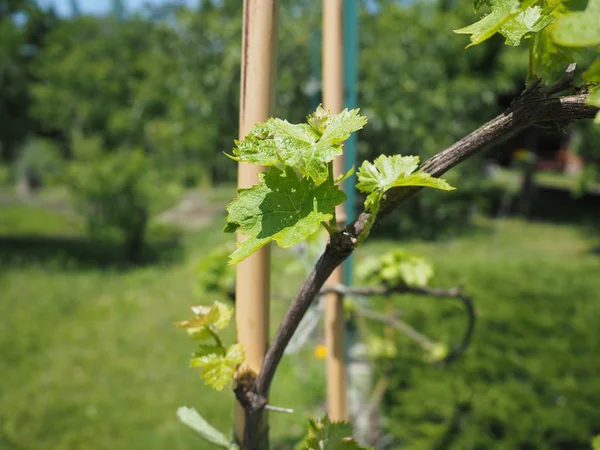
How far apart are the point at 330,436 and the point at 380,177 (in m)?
0.26

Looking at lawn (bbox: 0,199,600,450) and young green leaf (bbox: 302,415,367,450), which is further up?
young green leaf (bbox: 302,415,367,450)

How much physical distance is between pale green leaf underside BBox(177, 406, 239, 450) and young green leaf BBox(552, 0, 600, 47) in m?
0.47

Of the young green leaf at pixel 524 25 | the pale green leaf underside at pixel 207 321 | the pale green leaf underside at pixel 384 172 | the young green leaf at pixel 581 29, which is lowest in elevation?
the pale green leaf underside at pixel 207 321

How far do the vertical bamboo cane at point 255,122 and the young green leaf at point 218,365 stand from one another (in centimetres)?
3

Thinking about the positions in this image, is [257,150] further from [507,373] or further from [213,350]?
[507,373]

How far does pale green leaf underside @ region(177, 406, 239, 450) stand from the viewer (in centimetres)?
57

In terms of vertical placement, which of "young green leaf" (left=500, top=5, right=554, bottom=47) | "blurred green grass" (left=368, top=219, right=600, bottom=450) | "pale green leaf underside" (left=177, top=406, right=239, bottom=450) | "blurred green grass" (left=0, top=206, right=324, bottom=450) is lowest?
"blurred green grass" (left=0, top=206, right=324, bottom=450)

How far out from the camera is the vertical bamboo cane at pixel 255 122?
0.53m

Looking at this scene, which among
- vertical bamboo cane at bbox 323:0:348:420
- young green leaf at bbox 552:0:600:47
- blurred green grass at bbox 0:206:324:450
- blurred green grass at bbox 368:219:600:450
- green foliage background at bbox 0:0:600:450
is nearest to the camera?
young green leaf at bbox 552:0:600:47

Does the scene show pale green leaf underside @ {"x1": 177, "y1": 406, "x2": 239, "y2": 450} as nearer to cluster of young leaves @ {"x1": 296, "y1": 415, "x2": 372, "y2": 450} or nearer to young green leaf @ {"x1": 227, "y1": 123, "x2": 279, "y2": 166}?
cluster of young leaves @ {"x1": 296, "y1": 415, "x2": 372, "y2": 450}

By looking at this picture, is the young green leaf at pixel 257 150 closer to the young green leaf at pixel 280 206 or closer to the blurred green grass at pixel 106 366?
the young green leaf at pixel 280 206

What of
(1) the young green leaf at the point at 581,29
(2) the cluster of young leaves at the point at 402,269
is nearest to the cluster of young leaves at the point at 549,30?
(1) the young green leaf at the point at 581,29

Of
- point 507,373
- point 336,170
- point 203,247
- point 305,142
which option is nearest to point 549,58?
point 305,142

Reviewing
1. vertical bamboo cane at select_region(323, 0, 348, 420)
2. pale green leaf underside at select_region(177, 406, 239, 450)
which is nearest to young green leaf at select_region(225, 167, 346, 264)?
pale green leaf underside at select_region(177, 406, 239, 450)
